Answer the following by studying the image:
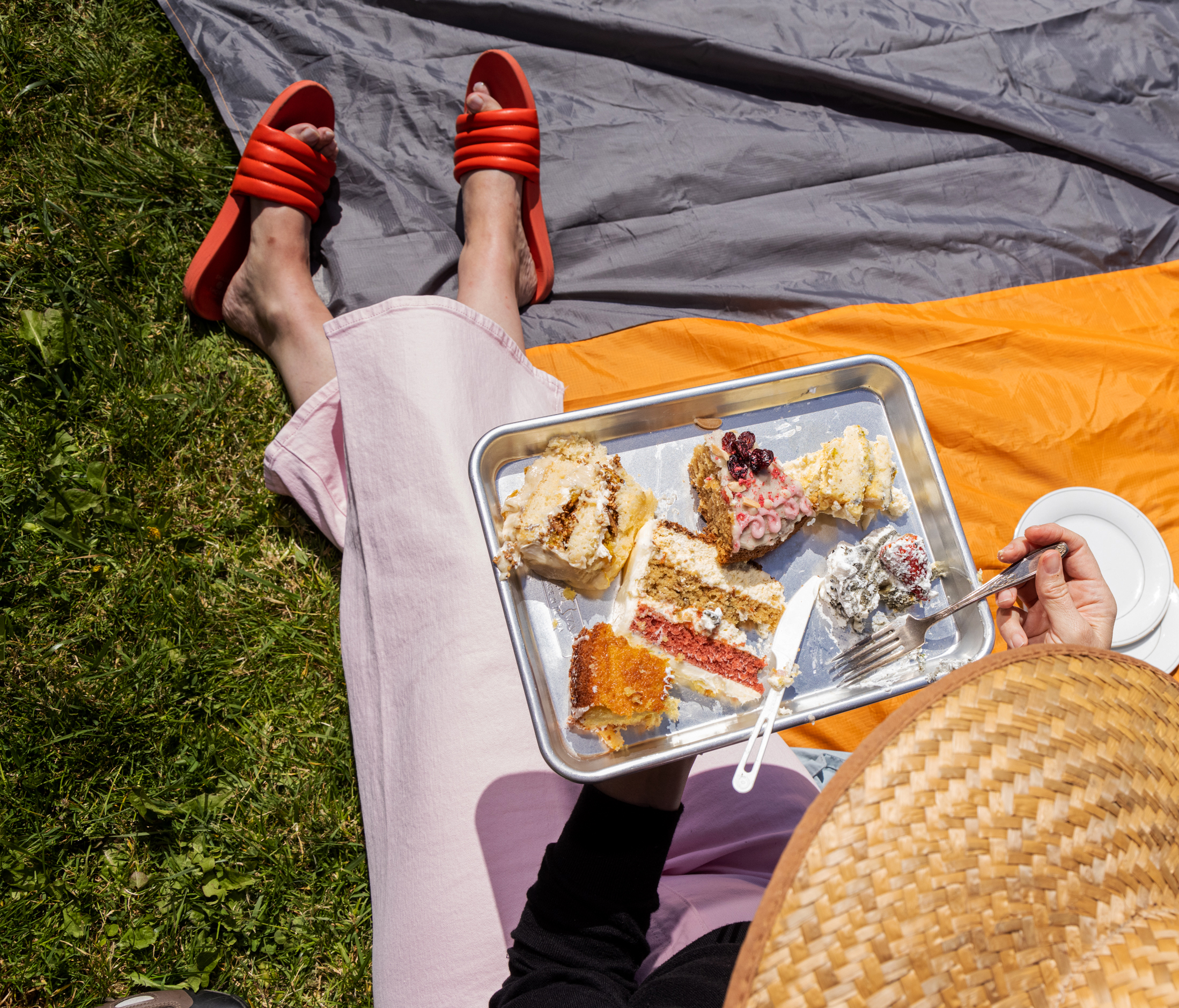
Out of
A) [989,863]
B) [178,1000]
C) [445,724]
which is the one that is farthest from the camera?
[178,1000]

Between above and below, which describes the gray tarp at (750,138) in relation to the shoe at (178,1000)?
above

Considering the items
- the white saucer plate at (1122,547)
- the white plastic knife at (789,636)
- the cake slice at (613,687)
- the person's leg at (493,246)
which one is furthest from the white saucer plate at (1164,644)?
the person's leg at (493,246)

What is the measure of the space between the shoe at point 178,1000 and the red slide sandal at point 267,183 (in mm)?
1558

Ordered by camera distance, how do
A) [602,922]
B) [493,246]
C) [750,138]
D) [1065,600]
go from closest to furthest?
[602,922]
[1065,600]
[493,246]
[750,138]

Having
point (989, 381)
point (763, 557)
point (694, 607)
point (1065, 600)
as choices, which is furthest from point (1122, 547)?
point (694, 607)

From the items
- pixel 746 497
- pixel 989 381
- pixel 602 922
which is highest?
pixel 989 381

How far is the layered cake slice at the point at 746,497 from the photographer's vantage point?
1219mm

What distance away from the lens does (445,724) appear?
1406mm

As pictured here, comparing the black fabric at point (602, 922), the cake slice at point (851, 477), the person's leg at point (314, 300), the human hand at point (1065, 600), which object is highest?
the person's leg at point (314, 300)

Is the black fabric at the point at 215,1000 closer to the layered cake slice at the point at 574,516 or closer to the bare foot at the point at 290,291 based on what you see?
the layered cake slice at the point at 574,516

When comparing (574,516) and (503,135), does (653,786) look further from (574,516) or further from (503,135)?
(503,135)

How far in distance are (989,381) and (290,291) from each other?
1.69 m

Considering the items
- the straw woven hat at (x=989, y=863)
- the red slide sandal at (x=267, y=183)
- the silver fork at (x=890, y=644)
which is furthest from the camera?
the red slide sandal at (x=267, y=183)

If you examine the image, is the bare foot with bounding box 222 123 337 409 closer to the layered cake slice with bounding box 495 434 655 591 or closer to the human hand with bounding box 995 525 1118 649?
the layered cake slice with bounding box 495 434 655 591
